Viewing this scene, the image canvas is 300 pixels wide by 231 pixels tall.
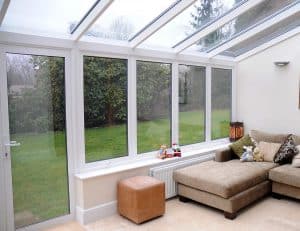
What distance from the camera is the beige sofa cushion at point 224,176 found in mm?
3354

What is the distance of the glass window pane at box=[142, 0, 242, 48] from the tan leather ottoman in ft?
6.21

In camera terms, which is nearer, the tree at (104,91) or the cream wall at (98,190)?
the cream wall at (98,190)

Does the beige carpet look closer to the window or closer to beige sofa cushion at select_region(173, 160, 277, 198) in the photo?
beige sofa cushion at select_region(173, 160, 277, 198)

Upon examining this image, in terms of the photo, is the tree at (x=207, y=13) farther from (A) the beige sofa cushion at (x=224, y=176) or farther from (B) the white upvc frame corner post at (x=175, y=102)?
(A) the beige sofa cushion at (x=224, y=176)

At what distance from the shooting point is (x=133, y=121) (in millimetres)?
3846

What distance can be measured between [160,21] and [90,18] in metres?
0.85

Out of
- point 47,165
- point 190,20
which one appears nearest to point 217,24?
point 190,20

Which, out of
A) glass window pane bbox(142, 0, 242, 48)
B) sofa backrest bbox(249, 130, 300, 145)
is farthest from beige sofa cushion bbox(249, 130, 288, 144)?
glass window pane bbox(142, 0, 242, 48)

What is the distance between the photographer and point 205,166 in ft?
13.3

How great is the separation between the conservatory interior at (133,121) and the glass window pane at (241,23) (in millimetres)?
22

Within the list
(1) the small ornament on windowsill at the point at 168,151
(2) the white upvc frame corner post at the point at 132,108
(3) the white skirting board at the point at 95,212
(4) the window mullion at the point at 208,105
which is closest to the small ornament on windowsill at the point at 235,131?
(4) the window mullion at the point at 208,105

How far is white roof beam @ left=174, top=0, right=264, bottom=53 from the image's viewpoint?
11.1 ft

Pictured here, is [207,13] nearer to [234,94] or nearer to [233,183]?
[233,183]

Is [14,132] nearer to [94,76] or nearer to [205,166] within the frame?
[94,76]
